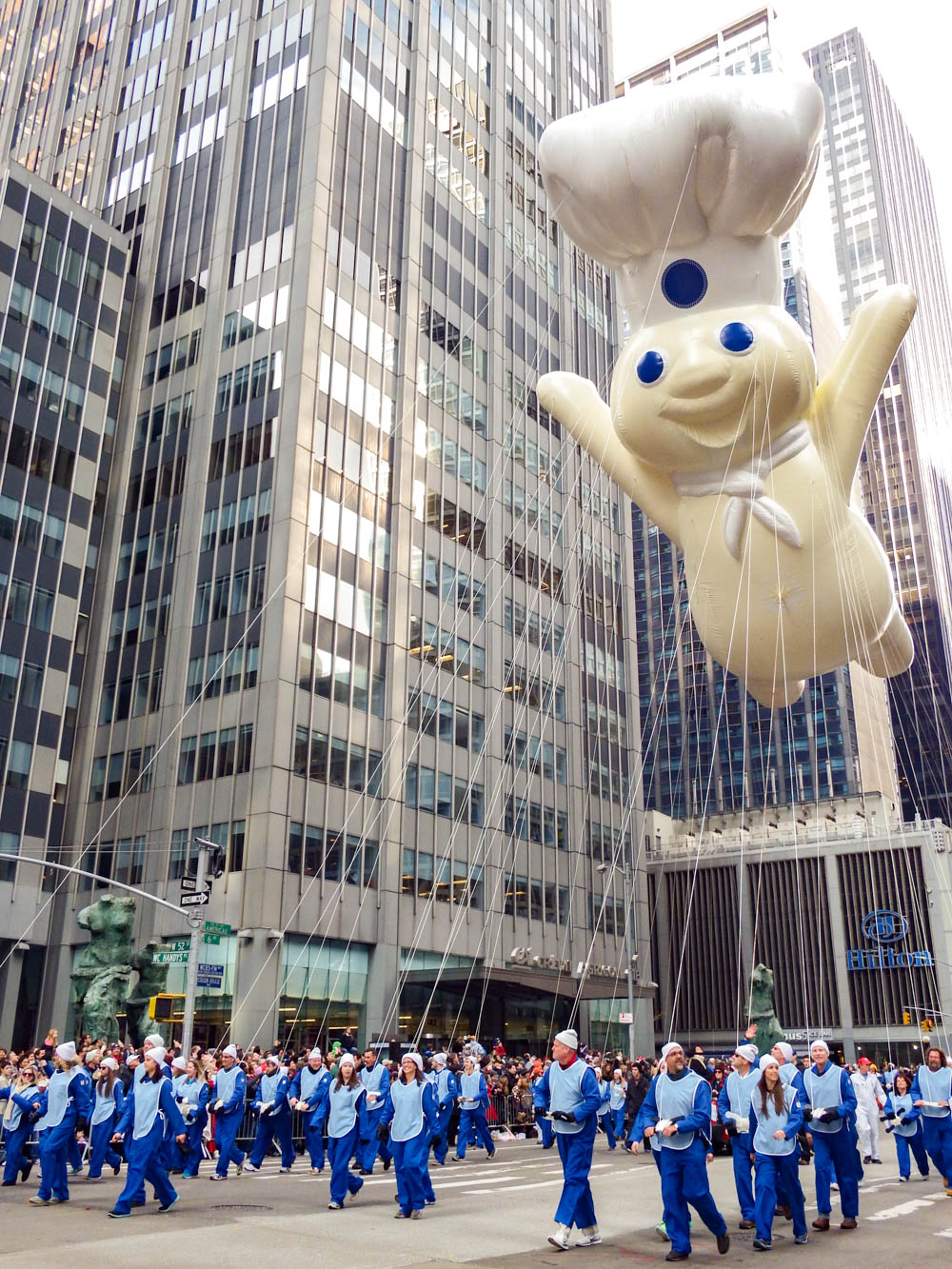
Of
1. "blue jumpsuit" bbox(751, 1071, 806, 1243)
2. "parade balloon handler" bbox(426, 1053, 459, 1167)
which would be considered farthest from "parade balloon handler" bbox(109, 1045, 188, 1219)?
"blue jumpsuit" bbox(751, 1071, 806, 1243)

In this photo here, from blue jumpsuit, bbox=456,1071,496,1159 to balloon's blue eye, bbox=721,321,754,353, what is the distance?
1429cm

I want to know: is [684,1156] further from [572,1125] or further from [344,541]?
[344,541]

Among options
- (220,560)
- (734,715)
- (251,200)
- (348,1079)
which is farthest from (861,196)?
(348,1079)

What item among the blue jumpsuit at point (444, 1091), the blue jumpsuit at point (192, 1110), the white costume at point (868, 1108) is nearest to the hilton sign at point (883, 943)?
the white costume at point (868, 1108)

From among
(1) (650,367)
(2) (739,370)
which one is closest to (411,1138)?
(1) (650,367)

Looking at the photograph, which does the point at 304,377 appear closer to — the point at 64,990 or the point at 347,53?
the point at 347,53

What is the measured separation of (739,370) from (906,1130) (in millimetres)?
11331

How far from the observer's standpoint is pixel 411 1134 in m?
11.9

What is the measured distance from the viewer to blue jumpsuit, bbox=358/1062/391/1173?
43.4 feet

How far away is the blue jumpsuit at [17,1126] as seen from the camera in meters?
13.4

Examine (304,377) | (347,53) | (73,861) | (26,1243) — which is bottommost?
(26,1243)

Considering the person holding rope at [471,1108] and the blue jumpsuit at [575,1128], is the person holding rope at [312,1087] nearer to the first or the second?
the person holding rope at [471,1108]

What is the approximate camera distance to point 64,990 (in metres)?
38.9

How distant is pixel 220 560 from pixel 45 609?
6904mm
